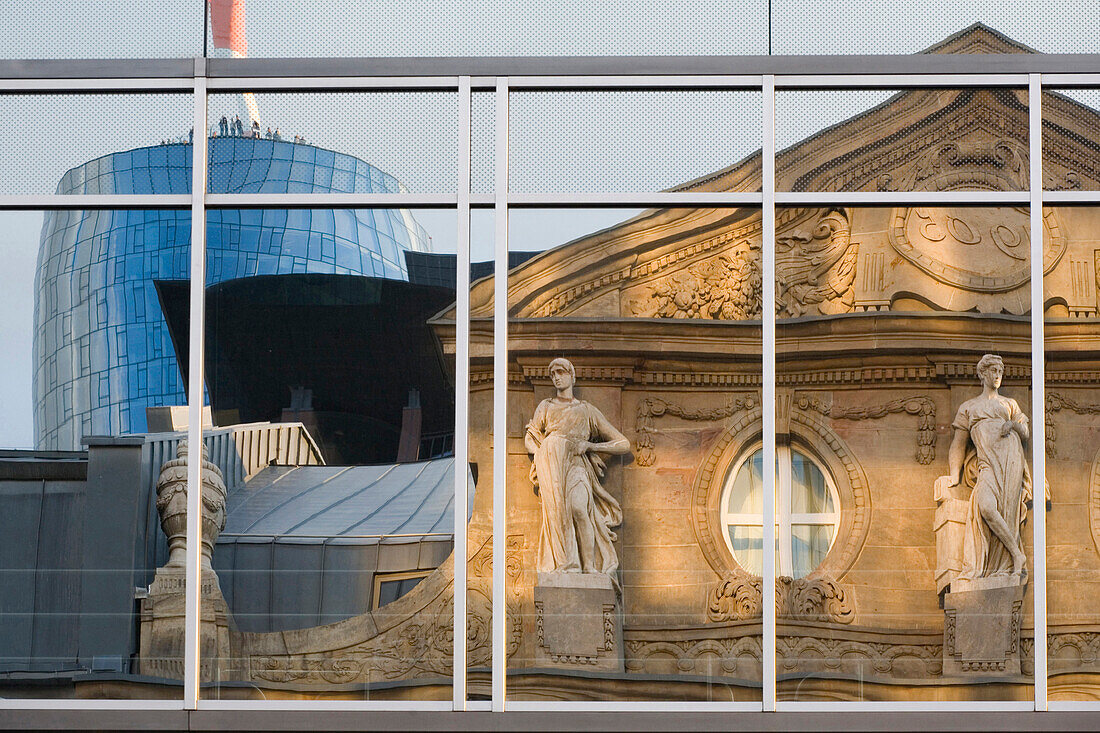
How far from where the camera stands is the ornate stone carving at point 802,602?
30.8ft

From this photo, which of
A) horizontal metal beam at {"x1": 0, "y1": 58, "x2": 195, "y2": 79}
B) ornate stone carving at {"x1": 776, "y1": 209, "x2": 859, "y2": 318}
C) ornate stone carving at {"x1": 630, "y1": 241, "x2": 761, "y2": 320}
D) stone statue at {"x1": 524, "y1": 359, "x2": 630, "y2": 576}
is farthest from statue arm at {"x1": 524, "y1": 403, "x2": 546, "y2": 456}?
horizontal metal beam at {"x1": 0, "y1": 58, "x2": 195, "y2": 79}

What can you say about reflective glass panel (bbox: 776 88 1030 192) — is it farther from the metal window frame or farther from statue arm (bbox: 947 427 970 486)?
statue arm (bbox: 947 427 970 486)

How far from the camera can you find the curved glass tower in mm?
9664

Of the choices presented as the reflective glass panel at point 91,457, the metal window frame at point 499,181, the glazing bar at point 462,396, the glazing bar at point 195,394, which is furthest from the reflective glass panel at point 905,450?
the reflective glass panel at point 91,457

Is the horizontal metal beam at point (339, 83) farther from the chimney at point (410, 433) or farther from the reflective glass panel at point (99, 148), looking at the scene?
the chimney at point (410, 433)

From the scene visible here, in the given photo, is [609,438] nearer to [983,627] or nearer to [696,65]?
[696,65]

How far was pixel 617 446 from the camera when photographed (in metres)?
9.55

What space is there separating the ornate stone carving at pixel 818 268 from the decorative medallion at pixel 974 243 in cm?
36

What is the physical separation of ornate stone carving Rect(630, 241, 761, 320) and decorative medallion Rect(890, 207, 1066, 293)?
3.28ft

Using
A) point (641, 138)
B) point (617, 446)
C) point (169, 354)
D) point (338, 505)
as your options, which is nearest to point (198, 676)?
point (338, 505)

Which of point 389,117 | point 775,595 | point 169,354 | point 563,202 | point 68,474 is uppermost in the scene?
point 389,117

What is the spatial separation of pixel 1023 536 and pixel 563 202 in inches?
147

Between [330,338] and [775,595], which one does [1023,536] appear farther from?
[330,338]

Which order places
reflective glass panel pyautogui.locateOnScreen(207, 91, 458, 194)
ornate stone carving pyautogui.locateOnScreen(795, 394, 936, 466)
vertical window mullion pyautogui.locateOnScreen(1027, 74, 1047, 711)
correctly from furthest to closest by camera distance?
reflective glass panel pyautogui.locateOnScreen(207, 91, 458, 194)
ornate stone carving pyautogui.locateOnScreen(795, 394, 936, 466)
vertical window mullion pyautogui.locateOnScreen(1027, 74, 1047, 711)
